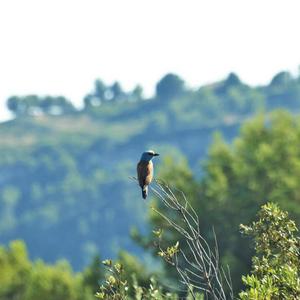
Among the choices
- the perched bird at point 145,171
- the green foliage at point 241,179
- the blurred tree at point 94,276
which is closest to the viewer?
the perched bird at point 145,171

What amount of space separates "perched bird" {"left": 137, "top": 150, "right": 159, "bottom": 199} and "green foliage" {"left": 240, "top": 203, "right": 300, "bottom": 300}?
8.28 feet

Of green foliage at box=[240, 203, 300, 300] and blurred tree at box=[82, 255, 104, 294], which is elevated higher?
green foliage at box=[240, 203, 300, 300]

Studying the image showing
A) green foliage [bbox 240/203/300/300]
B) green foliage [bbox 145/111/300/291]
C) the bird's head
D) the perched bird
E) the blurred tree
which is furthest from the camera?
green foliage [bbox 145/111/300/291]

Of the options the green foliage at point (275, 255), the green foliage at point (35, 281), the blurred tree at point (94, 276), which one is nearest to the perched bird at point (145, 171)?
the green foliage at point (275, 255)

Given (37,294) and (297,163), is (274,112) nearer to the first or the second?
(297,163)

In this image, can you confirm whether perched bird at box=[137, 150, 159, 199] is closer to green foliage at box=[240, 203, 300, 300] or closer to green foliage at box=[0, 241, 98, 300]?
green foliage at box=[240, 203, 300, 300]

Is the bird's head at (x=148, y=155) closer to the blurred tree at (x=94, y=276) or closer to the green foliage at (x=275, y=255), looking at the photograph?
the green foliage at (x=275, y=255)

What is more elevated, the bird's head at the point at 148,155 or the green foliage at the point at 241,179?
the bird's head at the point at 148,155

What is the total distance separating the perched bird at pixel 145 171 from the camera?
13.8 meters

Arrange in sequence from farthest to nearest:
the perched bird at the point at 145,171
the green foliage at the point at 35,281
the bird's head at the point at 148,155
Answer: the green foliage at the point at 35,281 < the bird's head at the point at 148,155 < the perched bird at the point at 145,171

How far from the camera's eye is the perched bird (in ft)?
45.1

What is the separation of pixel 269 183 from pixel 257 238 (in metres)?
51.6

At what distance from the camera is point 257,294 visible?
33.3 feet

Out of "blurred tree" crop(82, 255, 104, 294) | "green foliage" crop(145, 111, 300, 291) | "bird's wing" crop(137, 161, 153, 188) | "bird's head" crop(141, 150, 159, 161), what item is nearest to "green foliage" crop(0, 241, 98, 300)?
"blurred tree" crop(82, 255, 104, 294)
